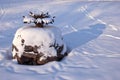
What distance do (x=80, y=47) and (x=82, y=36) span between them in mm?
1073

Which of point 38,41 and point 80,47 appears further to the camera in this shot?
point 80,47

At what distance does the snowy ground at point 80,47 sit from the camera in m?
4.20

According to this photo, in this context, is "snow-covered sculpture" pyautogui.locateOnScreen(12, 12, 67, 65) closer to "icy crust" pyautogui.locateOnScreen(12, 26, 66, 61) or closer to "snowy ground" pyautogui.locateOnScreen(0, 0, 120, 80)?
"icy crust" pyautogui.locateOnScreen(12, 26, 66, 61)

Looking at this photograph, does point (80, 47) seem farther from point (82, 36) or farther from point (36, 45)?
point (36, 45)

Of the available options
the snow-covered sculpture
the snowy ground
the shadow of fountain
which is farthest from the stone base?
the shadow of fountain

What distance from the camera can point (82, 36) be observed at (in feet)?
21.9

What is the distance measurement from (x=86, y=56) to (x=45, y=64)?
0.90m

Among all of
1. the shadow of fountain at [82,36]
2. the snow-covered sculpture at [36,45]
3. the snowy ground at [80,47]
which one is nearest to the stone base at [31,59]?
the snow-covered sculpture at [36,45]

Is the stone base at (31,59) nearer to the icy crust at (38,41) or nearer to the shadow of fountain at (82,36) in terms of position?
the icy crust at (38,41)

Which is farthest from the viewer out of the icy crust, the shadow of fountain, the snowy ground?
the shadow of fountain

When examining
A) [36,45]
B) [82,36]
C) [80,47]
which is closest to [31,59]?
[36,45]

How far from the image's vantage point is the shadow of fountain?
6020 mm

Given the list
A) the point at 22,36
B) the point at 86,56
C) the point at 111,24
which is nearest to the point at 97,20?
the point at 111,24

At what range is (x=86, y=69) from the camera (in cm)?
439
